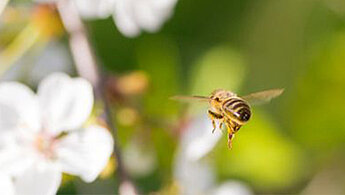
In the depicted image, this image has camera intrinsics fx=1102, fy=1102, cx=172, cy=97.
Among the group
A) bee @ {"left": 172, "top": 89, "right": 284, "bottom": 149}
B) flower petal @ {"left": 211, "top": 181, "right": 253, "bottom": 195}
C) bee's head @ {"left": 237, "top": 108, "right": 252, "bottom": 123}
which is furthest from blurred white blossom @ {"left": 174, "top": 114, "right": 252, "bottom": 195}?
bee's head @ {"left": 237, "top": 108, "right": 252, "bottom": 123}

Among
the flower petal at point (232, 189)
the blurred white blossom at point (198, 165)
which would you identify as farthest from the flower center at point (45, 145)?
the flower petal at point (232, 189)

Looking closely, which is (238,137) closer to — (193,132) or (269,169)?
(269,169)

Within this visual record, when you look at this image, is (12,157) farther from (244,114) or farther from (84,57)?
(244,114)

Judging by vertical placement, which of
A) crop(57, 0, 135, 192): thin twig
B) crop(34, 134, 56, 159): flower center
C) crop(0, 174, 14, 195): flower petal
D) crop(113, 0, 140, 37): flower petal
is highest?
crop(113, 0, 140, 37): flower petal

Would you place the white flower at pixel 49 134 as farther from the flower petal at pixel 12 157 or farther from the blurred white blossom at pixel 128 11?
the blurred white blossom at pixel 128 11

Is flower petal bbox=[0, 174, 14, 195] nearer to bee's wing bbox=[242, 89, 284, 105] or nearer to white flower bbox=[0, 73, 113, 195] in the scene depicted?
white flower bbox=[0, 73, 113, 195]
